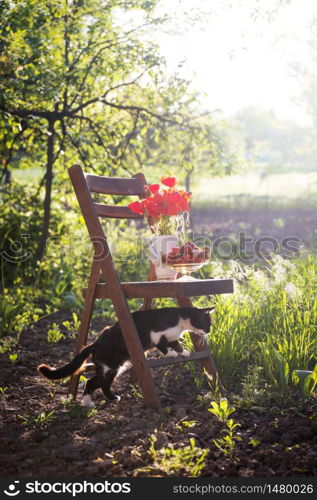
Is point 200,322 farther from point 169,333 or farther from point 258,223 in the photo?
point 258,223

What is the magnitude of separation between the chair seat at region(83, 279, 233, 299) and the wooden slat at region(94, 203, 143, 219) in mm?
564

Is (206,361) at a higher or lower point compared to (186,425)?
higher

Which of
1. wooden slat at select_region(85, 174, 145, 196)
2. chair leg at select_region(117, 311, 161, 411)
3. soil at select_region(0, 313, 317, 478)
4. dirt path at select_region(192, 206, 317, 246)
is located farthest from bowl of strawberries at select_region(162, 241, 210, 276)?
dirt path at select_region(192, 206, 317, 246)

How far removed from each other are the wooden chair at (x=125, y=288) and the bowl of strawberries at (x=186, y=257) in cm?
21

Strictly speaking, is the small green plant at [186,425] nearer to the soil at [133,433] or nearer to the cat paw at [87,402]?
the soil at [133,433]

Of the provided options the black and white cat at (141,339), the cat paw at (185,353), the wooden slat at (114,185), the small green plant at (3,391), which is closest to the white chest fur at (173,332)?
the black and white cat at (141,339)

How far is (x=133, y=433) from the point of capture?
3.08m

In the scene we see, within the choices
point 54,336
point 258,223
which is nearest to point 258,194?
point 258,223

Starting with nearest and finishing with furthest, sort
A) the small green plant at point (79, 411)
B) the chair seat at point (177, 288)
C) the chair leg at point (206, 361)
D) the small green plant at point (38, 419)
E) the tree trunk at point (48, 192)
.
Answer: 1. the chair seat at point (177, 288)
2. the small green plant at point (38, 419)
3. the small green plant at point (79, 411)
4. the chair leg at point (206, 361)
5. the tree trunk at point (48, 192)

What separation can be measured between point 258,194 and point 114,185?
1688 cm

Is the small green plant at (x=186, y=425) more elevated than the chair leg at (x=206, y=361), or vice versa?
the chair leg at (x=206, y=361)

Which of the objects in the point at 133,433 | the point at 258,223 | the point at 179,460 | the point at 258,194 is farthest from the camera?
the point at 258,194

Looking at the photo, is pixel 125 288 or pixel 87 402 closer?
pixel 125 288

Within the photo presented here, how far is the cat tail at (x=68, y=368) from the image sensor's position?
3.60 m
